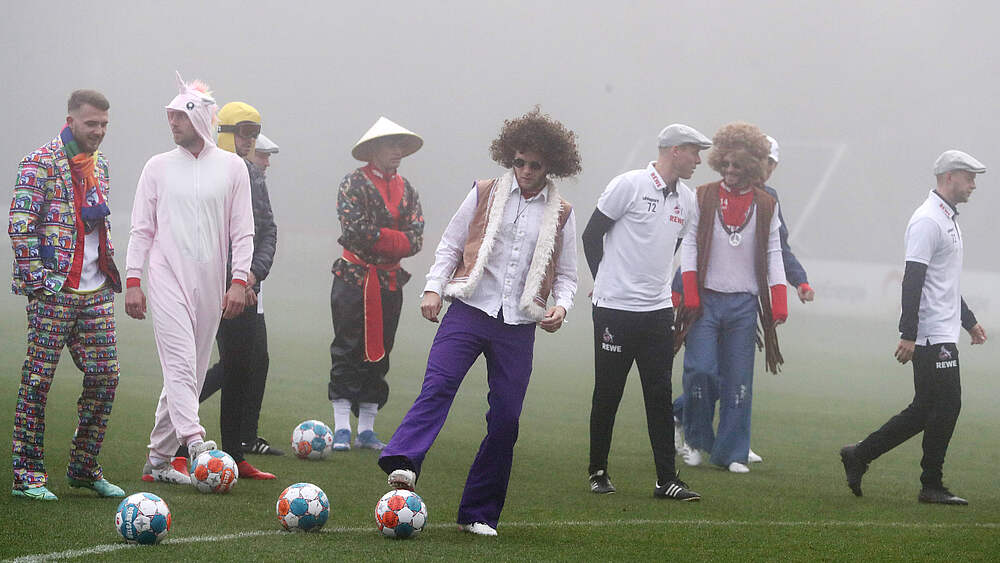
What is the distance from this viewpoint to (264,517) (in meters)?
5.71

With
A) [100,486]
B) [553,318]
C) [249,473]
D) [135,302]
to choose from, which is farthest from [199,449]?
[553,318]

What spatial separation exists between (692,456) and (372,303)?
2.39 metres

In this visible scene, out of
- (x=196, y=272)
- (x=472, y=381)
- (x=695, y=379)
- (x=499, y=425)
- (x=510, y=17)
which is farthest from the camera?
(x=510, y=17)

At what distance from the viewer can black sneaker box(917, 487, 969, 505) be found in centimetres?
724

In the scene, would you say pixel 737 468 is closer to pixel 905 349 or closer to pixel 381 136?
pixel 905 349

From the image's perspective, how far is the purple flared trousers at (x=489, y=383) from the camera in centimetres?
545

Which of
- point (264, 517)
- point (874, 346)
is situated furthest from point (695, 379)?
point (874, 346)

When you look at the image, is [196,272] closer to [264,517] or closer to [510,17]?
[264,517]

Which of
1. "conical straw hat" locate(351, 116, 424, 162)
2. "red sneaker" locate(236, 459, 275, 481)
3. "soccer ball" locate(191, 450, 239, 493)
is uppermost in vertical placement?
"conical straw hat" locate(351, 116, 424, 162)

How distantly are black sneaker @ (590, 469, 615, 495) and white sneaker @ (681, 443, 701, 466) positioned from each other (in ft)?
5.27

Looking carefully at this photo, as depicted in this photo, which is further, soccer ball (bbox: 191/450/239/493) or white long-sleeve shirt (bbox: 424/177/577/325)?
soccer ball (bbox: 191/450/239/493)

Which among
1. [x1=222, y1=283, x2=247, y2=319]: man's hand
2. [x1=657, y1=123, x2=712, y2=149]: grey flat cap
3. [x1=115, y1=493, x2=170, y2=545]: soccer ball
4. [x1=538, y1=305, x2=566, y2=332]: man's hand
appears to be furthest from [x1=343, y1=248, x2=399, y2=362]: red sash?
[x1=115, y1=493, x2=170, y2=545]: soccer ball

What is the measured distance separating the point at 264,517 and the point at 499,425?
3.75 ft

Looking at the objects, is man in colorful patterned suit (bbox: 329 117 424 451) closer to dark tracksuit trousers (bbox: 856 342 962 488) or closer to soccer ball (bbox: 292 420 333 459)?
soccer ball (bbox: 292 420 333 459)
